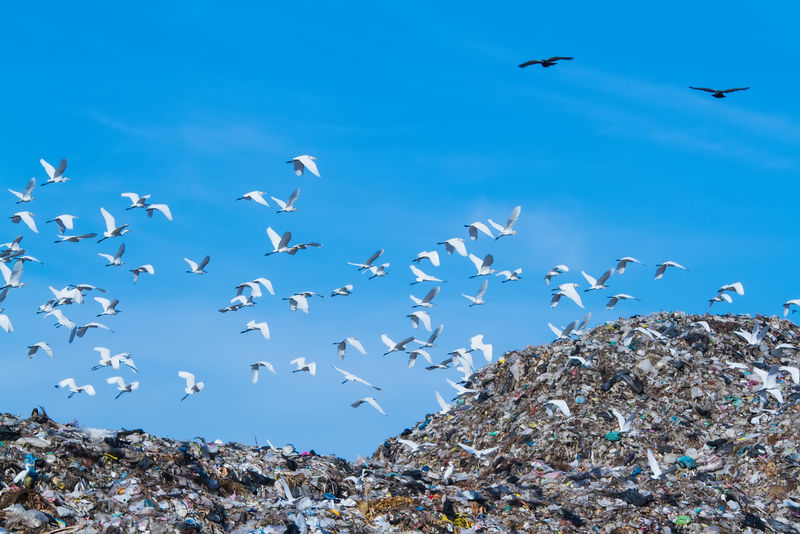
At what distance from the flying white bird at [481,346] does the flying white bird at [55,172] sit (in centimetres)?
759

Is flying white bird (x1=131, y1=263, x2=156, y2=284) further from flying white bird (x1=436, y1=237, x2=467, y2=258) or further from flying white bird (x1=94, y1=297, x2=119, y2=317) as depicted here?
flying white bird (x1=436, y1=237, x2=467, y2=258)

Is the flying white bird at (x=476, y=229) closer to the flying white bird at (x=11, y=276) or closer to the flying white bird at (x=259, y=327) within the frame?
the flying white bird at (x=259, y=327)

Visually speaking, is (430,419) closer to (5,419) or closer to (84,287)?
(84,287)

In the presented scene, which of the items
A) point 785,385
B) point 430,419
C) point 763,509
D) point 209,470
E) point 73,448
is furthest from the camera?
point 430,419

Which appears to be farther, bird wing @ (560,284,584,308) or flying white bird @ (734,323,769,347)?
flying white bird @ (734,323,769,347)

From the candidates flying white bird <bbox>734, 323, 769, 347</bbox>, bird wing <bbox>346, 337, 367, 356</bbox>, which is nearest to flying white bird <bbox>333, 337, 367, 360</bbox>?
bird wing <bbox>346, 337, 367, 356</bbox>

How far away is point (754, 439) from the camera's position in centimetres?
1170

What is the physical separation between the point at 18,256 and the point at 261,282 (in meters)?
3.93

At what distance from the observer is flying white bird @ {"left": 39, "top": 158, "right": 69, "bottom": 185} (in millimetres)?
12755

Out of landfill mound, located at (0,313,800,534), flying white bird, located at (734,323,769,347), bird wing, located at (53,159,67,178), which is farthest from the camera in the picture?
flying white bird, located at (734,323,769,347)

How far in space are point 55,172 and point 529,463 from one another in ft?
30.3

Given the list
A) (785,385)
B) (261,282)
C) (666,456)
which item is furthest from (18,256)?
(785,385)

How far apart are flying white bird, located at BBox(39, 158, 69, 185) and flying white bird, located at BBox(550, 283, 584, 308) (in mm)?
8611

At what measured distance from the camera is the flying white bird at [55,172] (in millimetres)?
12755
